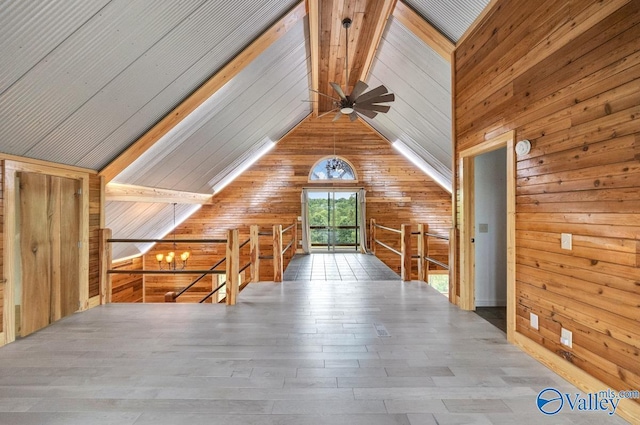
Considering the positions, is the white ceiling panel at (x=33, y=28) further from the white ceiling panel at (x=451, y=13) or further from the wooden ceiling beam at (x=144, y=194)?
the white ceiling panel at (x=451, y=13)

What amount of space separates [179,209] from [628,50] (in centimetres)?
819

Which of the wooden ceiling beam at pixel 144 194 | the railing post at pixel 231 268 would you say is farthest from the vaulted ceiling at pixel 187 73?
the railing post at pixel 231 268

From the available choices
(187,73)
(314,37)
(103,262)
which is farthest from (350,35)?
(103,262)

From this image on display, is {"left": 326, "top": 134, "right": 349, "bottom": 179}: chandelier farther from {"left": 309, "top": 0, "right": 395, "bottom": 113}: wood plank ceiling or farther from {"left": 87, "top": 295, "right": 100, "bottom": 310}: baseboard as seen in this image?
{"left": 87, "top": 295, "right": 100, "bottom": 310}: baseboard

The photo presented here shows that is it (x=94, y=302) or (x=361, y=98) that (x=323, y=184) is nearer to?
(x=361, y=98)

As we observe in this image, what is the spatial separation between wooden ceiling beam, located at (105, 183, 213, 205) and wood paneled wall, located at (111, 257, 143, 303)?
7.75 feet

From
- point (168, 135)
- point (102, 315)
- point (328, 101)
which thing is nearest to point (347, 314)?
point (102, 315)

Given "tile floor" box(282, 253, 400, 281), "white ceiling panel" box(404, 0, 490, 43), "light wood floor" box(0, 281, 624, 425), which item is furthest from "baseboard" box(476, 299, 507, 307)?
"white ceiling panel" box(404, 0, 490, 43)

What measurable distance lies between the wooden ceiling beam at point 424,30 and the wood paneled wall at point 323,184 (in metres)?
4.72

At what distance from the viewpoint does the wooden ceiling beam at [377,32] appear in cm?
399

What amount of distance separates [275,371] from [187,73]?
3224mm

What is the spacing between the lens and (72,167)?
3.76m

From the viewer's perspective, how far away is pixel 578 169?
2.14m

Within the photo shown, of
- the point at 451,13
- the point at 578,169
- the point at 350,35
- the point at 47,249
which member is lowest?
the point at 47,249
